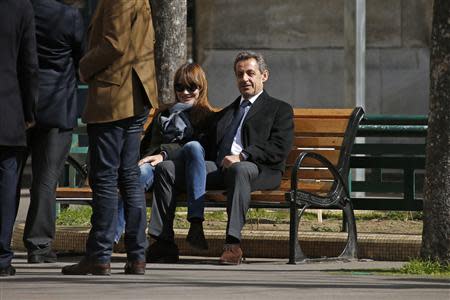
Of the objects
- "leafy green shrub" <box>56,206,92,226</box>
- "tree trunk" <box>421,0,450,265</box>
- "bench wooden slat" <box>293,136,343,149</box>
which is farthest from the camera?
"leafy green shrub" <box>56,206,92,226</box>

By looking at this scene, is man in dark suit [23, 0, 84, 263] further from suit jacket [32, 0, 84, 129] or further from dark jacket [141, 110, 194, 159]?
dark jacket [141, 110, 194, 159]

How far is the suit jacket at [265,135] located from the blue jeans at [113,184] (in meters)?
1.41

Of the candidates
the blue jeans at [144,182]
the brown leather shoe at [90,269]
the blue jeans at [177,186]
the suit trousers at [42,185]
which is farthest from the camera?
the blue jeans at [144,182]

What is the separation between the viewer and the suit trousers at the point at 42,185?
11.1m

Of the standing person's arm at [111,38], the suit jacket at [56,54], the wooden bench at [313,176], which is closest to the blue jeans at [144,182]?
the wooden bench at [313,176]

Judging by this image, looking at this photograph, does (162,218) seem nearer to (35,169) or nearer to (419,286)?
(35,169)

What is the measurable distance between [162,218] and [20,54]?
1.75 meters

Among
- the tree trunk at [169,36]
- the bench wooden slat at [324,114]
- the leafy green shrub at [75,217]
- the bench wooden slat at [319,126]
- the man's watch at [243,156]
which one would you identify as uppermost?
the tree trunk at [169,36]

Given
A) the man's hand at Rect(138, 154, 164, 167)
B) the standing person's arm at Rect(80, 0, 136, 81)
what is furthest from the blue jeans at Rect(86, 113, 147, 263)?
the man's hand at Rect(138, 154, 164, 167)

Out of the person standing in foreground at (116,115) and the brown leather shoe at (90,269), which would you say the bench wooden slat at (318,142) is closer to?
the person standing in foreground at (116,115)

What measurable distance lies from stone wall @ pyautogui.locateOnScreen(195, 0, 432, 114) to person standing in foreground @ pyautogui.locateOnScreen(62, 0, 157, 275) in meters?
12.4

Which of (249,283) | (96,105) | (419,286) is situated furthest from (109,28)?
(419,286)

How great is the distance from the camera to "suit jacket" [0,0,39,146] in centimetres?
1001

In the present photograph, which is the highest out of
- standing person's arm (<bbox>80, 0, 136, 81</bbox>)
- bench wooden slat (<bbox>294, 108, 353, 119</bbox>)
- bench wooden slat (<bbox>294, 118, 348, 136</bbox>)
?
standing person's arm (<bbox>80, 0, 136, 81</bbox>)
